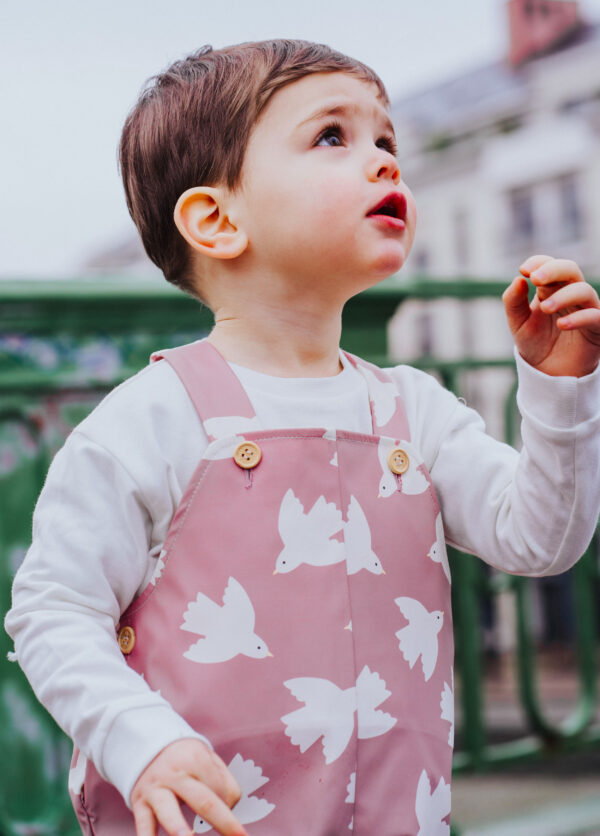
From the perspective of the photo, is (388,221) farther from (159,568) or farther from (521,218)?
(521,218)

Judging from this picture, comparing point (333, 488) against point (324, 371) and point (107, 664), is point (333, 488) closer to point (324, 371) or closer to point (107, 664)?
point (324, 371)

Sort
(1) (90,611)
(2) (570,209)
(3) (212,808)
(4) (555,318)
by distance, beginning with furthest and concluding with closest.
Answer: (2) (570,209)
(4) (555,318)
(1) (90,611)
(3) (212,808)

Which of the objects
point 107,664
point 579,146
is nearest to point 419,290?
point 107,664

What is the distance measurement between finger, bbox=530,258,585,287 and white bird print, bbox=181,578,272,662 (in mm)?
457

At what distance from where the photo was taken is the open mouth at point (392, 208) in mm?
1170

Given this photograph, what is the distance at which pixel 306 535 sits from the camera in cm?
112

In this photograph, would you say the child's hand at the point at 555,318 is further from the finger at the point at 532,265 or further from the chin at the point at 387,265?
the chin at the point at 387,265

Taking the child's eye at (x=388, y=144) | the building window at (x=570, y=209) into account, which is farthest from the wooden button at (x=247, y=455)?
the building window at (x=570, y=209)

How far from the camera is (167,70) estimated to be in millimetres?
1347

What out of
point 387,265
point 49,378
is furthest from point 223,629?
point 49,378

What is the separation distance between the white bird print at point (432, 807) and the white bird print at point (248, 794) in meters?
0.17

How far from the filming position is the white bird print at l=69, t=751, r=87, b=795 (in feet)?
3.79

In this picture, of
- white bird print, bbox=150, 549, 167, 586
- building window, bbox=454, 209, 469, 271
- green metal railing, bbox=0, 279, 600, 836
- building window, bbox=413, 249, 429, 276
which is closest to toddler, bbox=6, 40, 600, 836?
white bird print, bbox=150, 549, 167, 586

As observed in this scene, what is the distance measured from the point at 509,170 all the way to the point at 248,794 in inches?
971
